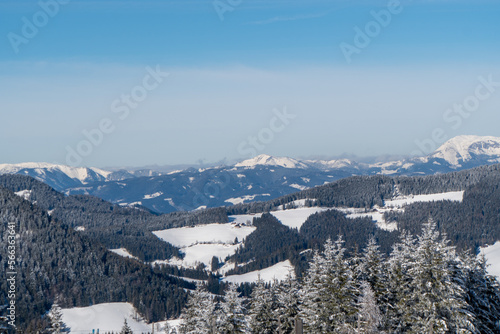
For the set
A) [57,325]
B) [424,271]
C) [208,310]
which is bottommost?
[57,325]

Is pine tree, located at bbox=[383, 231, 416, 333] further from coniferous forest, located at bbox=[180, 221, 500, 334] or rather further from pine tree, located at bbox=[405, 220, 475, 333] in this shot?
pine tree, located at bbox=[405, 220, 475, 333]

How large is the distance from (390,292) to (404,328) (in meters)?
4.39

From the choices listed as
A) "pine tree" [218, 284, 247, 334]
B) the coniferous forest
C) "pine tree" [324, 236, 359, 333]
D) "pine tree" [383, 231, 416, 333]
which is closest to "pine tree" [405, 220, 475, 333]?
the coniferous forest

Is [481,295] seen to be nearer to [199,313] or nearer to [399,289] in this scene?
[399,289]

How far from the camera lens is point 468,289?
54.9 m

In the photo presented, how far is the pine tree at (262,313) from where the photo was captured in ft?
212

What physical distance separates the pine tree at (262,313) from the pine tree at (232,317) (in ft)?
21.8

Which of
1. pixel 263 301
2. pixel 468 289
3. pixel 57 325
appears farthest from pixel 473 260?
pixel 57 325

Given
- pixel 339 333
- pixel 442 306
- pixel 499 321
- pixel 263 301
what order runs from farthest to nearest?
pixel 263 301 < pixel 499 321 < pixel 339 333 < pixel 442 306

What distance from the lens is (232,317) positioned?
57625mm

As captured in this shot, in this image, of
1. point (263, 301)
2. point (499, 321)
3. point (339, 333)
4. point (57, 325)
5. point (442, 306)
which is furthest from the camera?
point (57, 325)

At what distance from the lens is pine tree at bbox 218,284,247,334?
188 ft

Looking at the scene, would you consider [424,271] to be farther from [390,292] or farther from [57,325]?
[57,325]

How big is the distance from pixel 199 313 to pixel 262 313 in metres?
8.59
